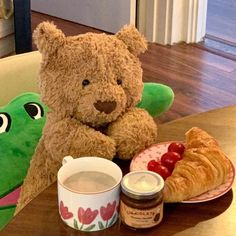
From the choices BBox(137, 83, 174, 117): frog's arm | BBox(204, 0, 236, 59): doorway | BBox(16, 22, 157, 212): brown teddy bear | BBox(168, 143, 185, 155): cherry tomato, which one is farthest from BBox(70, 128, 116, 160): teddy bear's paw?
BBox(204, 0, 236, 59): doorway

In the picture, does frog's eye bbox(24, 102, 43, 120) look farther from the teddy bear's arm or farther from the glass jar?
the glass jar

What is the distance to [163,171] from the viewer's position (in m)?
0.98

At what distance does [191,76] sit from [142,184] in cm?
187

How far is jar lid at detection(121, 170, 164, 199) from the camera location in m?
0.85

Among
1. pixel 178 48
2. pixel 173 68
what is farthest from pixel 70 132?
pixel 178 48

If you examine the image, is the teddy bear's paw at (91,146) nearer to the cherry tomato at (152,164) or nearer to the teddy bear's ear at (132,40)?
the cherry tomato at (152,164)

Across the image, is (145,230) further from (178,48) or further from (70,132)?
(178,48)

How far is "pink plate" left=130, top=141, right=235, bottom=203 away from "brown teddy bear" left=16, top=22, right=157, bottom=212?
0.02 m

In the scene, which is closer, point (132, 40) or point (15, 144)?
point (132, 40)

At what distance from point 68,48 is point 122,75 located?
0.11m

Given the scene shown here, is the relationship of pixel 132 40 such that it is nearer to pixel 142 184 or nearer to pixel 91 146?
pixel 91 146

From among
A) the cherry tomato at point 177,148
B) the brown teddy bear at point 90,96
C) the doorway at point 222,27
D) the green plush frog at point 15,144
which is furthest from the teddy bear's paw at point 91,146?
the doorway at point 222,27

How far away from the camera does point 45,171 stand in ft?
3.73

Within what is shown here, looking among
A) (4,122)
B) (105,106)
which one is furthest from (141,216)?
(4,122)
